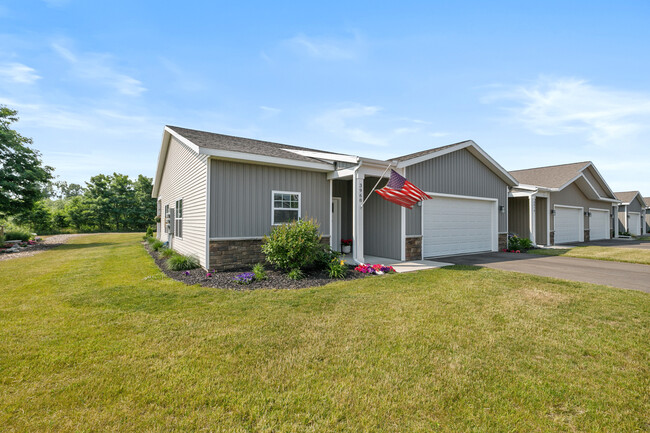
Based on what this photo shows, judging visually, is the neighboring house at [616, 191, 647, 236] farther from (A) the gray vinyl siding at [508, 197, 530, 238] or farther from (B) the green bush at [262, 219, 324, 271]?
(B) the green bush at [262, 219, 324, 271]

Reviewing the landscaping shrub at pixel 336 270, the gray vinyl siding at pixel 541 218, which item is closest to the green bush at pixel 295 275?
the landscaping shrub at pixel 336 270

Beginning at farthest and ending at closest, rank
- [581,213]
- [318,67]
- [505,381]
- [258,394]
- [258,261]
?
[581,213] → [318,67] → [258,261] → [505,381] → [258,394]

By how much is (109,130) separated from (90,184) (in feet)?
69.0

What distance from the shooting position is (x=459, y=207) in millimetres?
11578

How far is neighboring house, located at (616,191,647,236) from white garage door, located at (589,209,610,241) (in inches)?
203

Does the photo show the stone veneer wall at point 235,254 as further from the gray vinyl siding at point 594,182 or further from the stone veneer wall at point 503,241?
the gray vinyl siding at point 594,182

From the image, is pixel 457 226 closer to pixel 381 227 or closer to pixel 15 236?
pixel 381 227

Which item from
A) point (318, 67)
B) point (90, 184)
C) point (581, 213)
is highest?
point (318, 67)

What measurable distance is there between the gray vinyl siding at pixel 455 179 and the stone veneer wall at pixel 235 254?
505cm

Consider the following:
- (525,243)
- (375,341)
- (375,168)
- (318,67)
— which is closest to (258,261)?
(375,168)

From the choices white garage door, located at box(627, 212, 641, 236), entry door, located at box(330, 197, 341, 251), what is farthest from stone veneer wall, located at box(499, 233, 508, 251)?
white garage door, located at box(627, 212, 641, 236)

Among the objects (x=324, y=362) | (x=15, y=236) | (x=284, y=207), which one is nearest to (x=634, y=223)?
(x=284, y=207)

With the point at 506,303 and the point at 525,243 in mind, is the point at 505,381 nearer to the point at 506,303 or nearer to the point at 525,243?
the point at 506,303

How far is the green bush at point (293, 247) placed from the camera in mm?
7090
